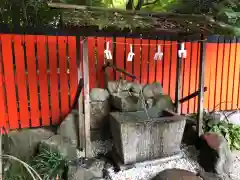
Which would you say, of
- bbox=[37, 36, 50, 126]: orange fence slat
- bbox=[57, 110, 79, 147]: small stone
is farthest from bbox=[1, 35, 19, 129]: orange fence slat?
bbox=[57, 110, 79, 147]: small stone

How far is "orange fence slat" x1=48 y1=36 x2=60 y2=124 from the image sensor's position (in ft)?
16.8

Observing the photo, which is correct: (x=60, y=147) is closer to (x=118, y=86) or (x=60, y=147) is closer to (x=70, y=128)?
(x=70, y=128)

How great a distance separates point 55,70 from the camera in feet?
17.1

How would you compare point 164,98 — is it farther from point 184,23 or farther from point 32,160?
point 32,160

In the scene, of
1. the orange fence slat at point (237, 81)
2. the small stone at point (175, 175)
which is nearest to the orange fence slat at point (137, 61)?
the small stone at point (175, 175)

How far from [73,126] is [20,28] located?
2389mm

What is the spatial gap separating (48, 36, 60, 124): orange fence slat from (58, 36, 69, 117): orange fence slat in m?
0.11

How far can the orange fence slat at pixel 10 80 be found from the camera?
15.6 ft

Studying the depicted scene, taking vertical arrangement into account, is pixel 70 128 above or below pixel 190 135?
above

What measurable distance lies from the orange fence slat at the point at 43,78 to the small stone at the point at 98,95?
1.11 meters

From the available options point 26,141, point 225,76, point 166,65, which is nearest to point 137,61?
point 166,65

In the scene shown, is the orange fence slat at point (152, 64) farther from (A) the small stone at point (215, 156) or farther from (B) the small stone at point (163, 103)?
(A) the small stone at point (215, 156)

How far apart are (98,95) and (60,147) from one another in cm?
138

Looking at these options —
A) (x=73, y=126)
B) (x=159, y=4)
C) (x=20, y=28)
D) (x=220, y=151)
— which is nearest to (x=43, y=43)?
(x=20, y=28)
